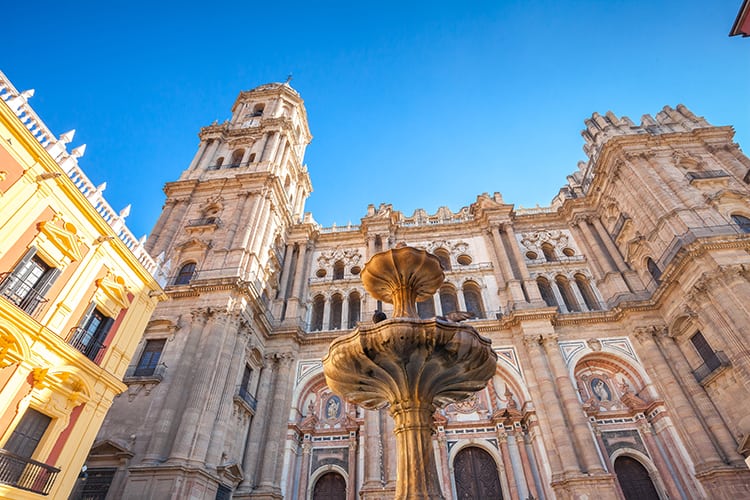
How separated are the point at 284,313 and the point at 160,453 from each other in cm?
898

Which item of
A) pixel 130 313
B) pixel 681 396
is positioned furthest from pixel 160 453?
pixel 681 396

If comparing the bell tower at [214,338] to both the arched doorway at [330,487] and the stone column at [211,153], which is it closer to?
the stone column at [211,153]

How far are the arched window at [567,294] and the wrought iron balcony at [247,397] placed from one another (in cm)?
1502

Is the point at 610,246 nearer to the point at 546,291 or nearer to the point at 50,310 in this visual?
the point at 546,291

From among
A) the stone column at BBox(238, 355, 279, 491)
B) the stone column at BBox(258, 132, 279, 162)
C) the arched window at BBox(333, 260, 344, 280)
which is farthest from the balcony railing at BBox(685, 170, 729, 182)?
the stone column at BBox(258, 132, 279, 162)

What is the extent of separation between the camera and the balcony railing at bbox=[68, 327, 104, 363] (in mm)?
10327

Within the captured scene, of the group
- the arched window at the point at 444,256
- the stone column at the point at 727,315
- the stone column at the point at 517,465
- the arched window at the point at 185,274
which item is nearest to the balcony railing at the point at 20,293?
the arched window at the point at 185,274

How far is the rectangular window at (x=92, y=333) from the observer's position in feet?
34.3

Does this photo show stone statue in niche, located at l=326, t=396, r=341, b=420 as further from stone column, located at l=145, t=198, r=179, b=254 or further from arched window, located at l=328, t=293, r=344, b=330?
stone column, located at l=145, t=198, r=179, b=254

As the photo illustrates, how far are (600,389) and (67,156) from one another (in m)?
20.5

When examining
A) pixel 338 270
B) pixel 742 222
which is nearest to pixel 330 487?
pixel 338 270

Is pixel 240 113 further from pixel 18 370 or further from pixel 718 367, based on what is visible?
pixel 718 367

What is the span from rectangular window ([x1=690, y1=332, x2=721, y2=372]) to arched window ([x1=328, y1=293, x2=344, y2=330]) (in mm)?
15137

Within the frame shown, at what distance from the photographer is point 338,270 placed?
2397 centimetres
